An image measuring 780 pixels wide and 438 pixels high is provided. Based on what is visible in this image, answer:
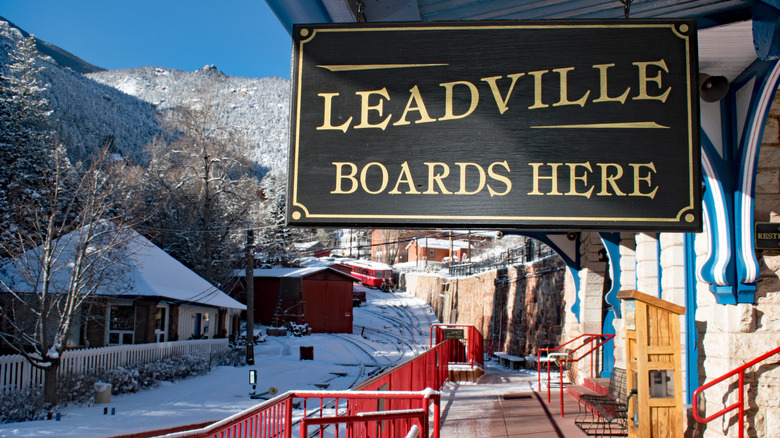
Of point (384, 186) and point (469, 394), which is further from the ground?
point (384, 186)

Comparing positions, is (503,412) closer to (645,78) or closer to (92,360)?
(645,78)

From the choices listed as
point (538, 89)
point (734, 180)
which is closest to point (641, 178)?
point (538, 89)

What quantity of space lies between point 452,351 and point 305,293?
21.9 meters

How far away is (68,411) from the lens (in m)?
14.0

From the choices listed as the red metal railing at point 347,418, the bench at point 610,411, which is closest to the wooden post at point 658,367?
the bench at point 610,411

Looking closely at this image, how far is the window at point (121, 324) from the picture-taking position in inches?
858

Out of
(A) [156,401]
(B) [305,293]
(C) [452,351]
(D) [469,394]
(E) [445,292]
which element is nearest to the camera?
(D) [469,394]

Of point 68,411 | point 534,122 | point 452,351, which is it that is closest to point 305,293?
point 452,351

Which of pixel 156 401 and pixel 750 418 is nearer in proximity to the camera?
pixel 750 418

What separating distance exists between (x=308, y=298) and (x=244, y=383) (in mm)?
20123

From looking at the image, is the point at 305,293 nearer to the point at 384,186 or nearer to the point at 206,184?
the point at 206,184

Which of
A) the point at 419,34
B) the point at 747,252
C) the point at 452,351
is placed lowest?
the point at 452,351

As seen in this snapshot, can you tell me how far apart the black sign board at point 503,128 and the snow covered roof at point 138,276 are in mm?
14420

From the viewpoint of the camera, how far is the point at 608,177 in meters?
2.81
